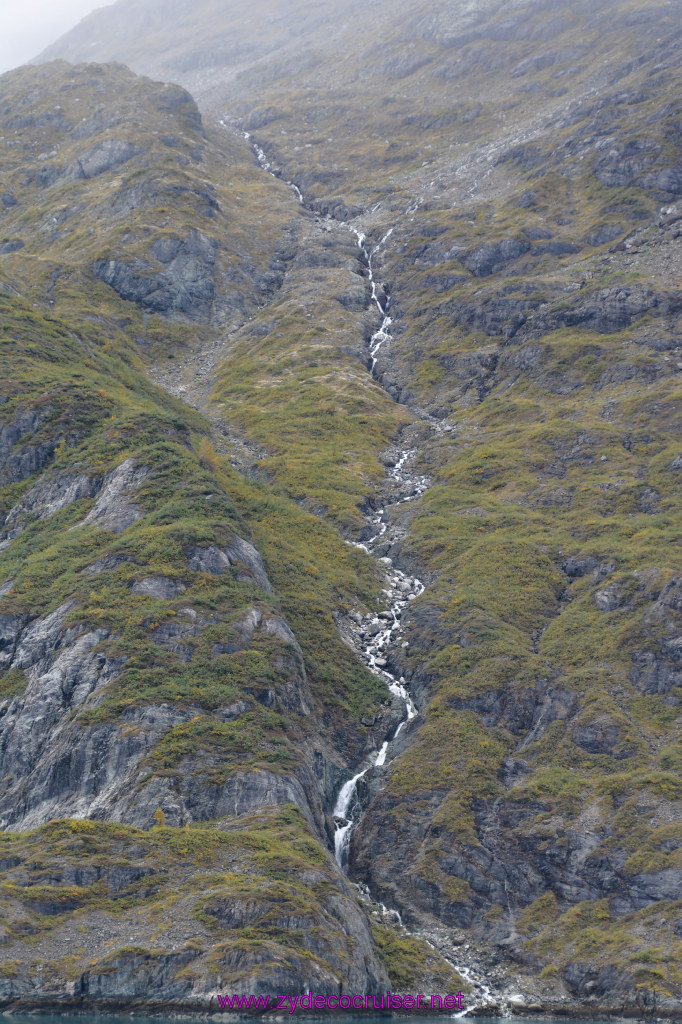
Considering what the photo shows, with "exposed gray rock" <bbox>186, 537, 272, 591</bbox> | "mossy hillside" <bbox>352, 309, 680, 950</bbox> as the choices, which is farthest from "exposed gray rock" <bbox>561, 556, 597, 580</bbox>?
"exposed gray rock" <bbox>186, 537, 272, 591</bbox>

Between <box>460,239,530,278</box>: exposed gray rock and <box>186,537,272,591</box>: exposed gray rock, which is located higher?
<box>186,537,272,591</box>: exposed gray rock

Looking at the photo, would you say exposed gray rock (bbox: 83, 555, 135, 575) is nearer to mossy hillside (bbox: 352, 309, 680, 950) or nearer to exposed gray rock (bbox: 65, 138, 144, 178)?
mossy hillside (bbox: 352, 309, 680, 950)

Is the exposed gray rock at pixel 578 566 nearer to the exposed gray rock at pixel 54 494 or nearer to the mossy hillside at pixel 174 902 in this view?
the mossy hillside at pixel 174 902

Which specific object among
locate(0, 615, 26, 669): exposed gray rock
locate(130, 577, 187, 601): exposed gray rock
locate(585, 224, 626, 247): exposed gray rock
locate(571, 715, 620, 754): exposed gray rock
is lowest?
locate(585, 224, 626, 247): exposed gray rock

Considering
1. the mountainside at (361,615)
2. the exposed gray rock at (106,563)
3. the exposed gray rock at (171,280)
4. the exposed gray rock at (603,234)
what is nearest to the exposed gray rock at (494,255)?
the mountainside at (361,615)

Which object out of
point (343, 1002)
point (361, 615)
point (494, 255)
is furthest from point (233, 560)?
point (494, 255)
